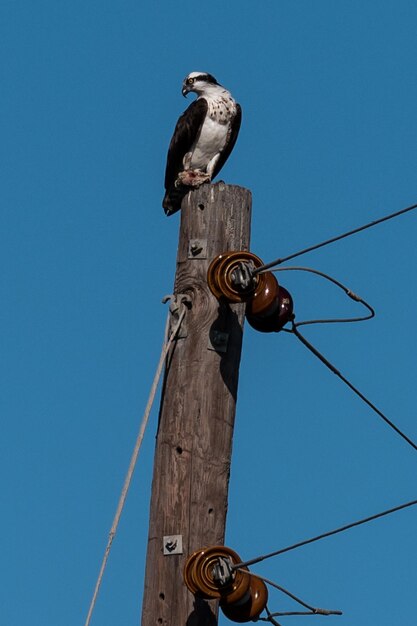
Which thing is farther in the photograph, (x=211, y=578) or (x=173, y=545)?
(x=173, y=545)

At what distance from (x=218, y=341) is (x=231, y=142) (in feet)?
14.7

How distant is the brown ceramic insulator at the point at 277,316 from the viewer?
229 inches

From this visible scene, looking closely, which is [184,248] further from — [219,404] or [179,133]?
[179,133]

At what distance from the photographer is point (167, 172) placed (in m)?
9.48

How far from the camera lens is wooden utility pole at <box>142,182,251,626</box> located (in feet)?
17.9

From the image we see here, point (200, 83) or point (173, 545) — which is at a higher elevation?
point (200, 83)

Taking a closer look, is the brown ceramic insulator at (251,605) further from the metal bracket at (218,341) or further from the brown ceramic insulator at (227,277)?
the brown ceramic insulator at (227,277)

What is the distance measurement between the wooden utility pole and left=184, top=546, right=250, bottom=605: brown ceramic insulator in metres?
0.14

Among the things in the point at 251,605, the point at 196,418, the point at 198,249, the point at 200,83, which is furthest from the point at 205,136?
the point at 251,605

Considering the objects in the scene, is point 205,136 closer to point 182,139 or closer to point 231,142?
point 182,139

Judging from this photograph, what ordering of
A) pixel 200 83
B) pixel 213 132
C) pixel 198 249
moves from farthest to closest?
1. pixel 200 83
2. pixel 213 132
3. pixel 198 249

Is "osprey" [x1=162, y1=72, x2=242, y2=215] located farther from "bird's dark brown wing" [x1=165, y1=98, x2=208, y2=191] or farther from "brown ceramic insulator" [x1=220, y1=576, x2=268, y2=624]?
"brown ceramic insulator" [x1=220, y1=576, x2=268, y2=624]

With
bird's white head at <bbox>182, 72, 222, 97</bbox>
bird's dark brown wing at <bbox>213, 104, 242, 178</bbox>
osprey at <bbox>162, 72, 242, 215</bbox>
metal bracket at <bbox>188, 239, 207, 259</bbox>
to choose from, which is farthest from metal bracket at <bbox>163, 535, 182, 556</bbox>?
bird's white head at <bbox>182, 72, 222, 97</bbox>

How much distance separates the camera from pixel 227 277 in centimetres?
569
